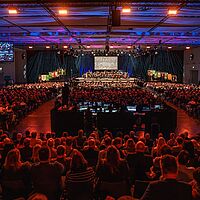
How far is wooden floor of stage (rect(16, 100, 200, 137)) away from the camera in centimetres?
1798

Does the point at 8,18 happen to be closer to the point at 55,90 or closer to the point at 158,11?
the point at 158,11

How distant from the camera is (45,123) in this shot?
20062 millimetres

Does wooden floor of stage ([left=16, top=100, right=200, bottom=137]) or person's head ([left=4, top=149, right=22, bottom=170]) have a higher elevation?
person's head ([left=4, top=149, right=22, bottom=170])

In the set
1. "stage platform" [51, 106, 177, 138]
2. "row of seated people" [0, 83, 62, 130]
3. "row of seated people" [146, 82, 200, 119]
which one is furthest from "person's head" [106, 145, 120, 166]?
"row of seated people" [146, 82, 200, 119]

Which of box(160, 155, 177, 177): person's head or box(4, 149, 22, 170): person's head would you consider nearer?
box(160, 155, 177, 177): person's head

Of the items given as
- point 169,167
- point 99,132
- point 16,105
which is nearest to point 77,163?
point 169,167

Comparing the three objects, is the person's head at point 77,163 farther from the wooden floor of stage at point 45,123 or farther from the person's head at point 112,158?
the wooden floor of stage at point 45,123

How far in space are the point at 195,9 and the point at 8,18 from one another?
25.5 feet

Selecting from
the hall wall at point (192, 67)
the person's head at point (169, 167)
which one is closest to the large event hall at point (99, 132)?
the person's head at point (169, 167)

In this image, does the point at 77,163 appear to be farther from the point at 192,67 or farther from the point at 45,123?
the point at 192,67

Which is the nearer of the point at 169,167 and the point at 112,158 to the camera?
the point at 169,167

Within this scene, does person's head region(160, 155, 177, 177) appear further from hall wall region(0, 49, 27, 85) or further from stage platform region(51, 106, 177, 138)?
hall wall region(0, 49, 27, 85)

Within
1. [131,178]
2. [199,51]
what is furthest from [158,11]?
[199,51]

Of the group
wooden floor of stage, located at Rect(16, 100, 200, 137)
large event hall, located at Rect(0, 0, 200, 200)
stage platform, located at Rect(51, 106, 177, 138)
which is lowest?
wooden floor of stage, located at Rect(16, 100, 200, 137)
